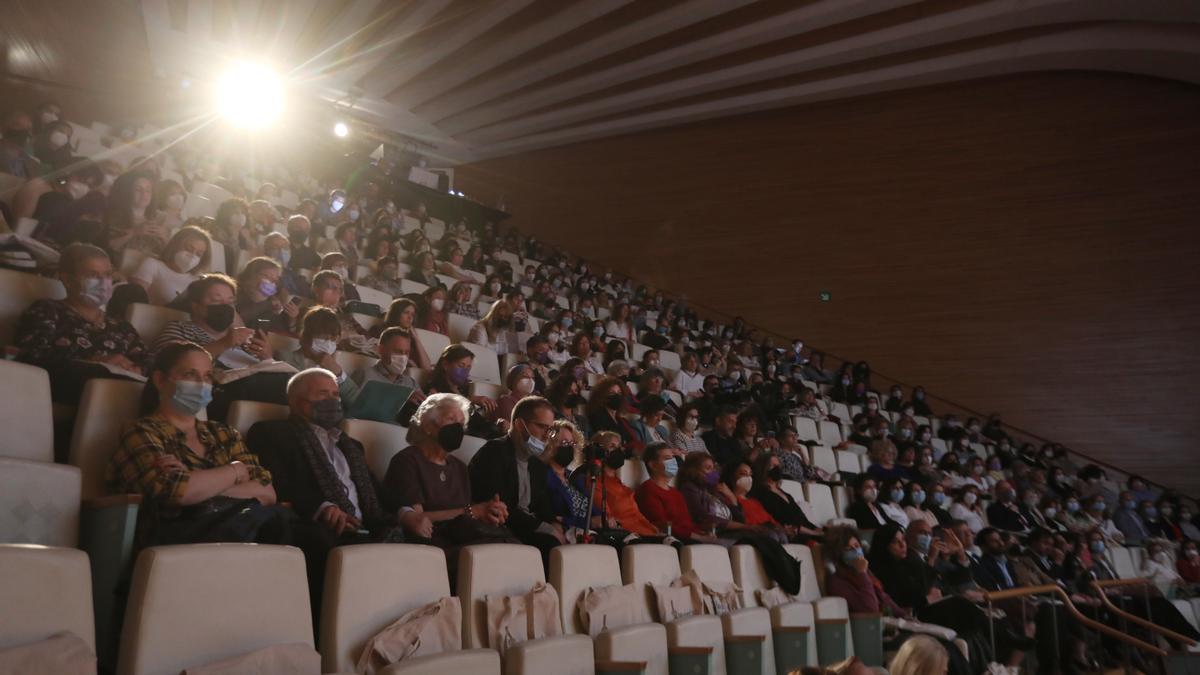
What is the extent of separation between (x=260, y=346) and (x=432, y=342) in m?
0.79

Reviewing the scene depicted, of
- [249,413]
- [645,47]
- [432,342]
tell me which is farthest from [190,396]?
[645,47]

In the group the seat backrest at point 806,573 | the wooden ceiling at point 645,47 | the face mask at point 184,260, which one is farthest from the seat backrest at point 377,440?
the wooden ceiling at point 645,47

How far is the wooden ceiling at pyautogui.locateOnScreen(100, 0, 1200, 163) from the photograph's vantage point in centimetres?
487

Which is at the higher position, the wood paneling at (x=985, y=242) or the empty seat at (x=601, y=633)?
the wood paneling at (x=985, y=242)

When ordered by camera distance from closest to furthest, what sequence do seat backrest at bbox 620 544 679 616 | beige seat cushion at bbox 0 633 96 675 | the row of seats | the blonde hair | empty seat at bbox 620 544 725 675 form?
beige seat cushion at bbox 0 633 96 675 < the row of seats < the blonde hair < empty seat at bbox 620 544 725 675 < seat backrest at bbox 620 544 679 616

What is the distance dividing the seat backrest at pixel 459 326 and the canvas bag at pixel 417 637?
188 centimetres

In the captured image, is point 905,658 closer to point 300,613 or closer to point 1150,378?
point 300,613

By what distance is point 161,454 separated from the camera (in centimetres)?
115

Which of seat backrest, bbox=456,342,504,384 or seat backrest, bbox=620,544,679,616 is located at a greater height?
seat backrest, bbox=456,342,504,384

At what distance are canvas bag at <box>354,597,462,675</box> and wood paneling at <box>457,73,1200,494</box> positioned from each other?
5.00 metres

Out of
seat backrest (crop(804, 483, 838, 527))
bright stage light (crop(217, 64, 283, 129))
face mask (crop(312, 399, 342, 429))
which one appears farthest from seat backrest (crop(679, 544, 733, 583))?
bright stage light (crop(217, 64, 283, 129))

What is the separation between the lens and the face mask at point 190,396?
4.03ft

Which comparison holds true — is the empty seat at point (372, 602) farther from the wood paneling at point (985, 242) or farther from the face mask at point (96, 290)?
the wood paneling at point (985, 242)

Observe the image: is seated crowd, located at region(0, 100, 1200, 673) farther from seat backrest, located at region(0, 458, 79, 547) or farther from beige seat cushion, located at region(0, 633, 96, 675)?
beige seat cushion, located at region(0, 633, 96, 675)
